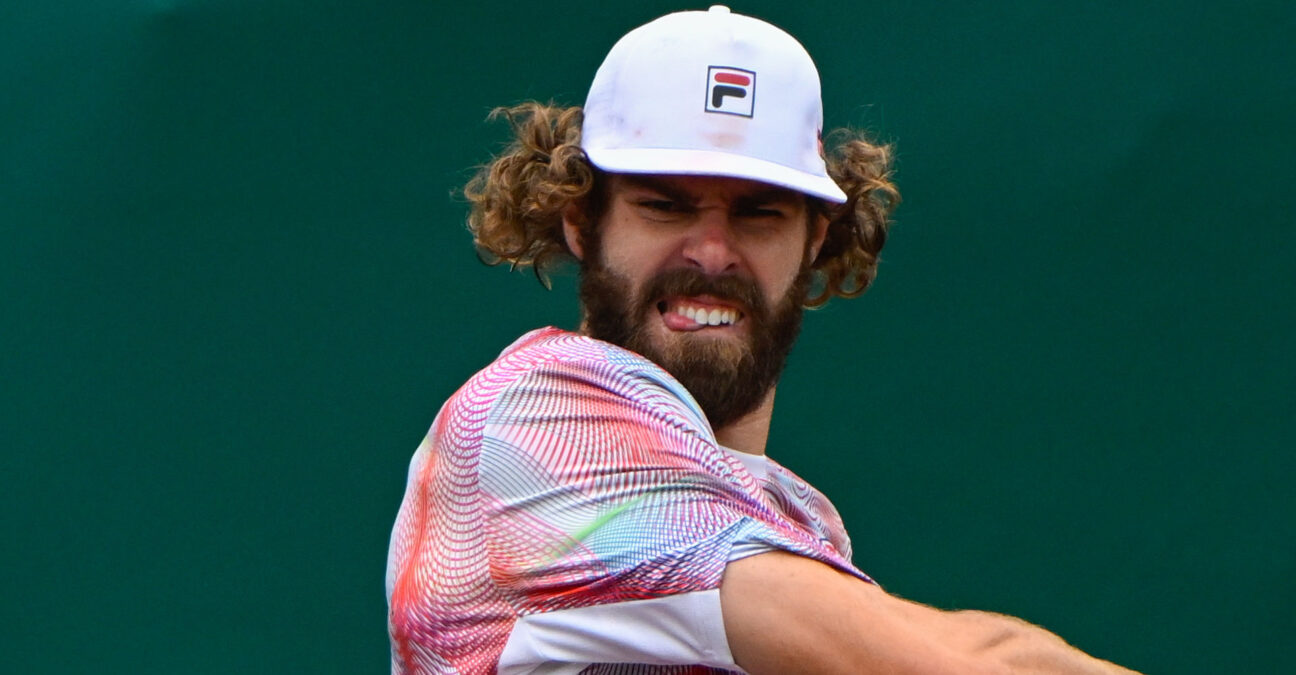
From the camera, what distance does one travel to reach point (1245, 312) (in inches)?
115

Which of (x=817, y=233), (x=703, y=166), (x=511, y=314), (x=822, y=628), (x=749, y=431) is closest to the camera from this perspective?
(x=822, y=628)

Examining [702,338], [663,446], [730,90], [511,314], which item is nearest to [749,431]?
[702,338]

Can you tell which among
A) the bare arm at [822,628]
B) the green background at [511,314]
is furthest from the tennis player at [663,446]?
the green background at [511,314]

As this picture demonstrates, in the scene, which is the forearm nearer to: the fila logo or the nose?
the nose

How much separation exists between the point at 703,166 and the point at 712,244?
9 centimetres

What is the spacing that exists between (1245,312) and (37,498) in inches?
83.4

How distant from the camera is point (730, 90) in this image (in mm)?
1917

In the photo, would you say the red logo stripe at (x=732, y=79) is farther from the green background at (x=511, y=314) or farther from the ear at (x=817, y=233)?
the green background at (x=511, y=314)

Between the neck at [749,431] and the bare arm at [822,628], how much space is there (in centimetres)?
53

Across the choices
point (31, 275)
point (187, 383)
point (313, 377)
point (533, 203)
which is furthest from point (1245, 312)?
point (31, 275)

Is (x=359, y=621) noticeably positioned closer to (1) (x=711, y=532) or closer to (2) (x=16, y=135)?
(2) (x=16, y=135)

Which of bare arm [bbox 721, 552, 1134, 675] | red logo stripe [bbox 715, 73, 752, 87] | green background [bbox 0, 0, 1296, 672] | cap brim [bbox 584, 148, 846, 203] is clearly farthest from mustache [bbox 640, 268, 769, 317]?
green background [bbox 0, 0, 1296, 672]

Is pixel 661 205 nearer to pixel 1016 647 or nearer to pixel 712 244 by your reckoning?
pixel 712 244

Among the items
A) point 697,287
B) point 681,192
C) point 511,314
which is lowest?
point 511,314
